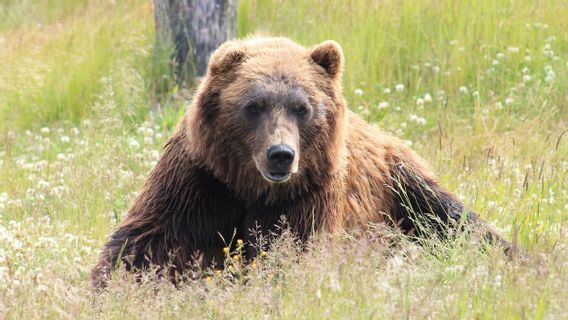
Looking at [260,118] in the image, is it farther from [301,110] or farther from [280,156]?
[280,156]

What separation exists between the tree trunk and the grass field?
206mm

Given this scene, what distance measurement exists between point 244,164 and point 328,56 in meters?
0.77

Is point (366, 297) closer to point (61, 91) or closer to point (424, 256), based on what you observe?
point (424, 256)

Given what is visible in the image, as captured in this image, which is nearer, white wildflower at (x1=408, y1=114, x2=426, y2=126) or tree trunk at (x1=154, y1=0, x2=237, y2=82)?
white wildflower at (x1=408, y1=114, x2=426, y2=126)

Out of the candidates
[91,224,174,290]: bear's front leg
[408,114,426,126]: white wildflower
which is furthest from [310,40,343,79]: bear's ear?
[408,114,426,126]: white wildflower

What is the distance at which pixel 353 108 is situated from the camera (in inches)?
373

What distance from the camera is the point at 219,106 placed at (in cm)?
570

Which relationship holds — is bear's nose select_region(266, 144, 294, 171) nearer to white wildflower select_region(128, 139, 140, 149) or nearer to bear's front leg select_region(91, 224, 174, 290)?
bear's front leg select_region(91, 224, 174, 290)

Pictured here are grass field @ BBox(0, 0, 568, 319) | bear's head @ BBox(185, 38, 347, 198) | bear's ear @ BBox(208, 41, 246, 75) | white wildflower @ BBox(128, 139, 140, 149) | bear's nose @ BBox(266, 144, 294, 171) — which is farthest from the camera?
white wildflower @ BBox(128, 139, 140, 149)

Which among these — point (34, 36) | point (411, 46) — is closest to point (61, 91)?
point (34, 36)

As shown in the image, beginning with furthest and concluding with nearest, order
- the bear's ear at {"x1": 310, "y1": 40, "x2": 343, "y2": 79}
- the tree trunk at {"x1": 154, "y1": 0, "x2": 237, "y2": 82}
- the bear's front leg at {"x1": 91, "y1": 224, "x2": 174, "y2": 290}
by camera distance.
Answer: the tree trunk at {"x1": 154, "y1": 0, "x2": 237, "y2": 82}, the bear's ear at {"x1": 310, "y1": 40, "x2": 343, "y2": 79}, the bear's front leg at {"x1": 91, "y1": 224, "x2": 174, "y2": 290}

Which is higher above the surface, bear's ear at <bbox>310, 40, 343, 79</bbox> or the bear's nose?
bear's ear at <bbox>310, 40, 343, 79</bbox>

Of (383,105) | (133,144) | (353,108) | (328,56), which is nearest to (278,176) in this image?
(328,56)

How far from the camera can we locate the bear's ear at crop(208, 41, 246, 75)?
225 inches
